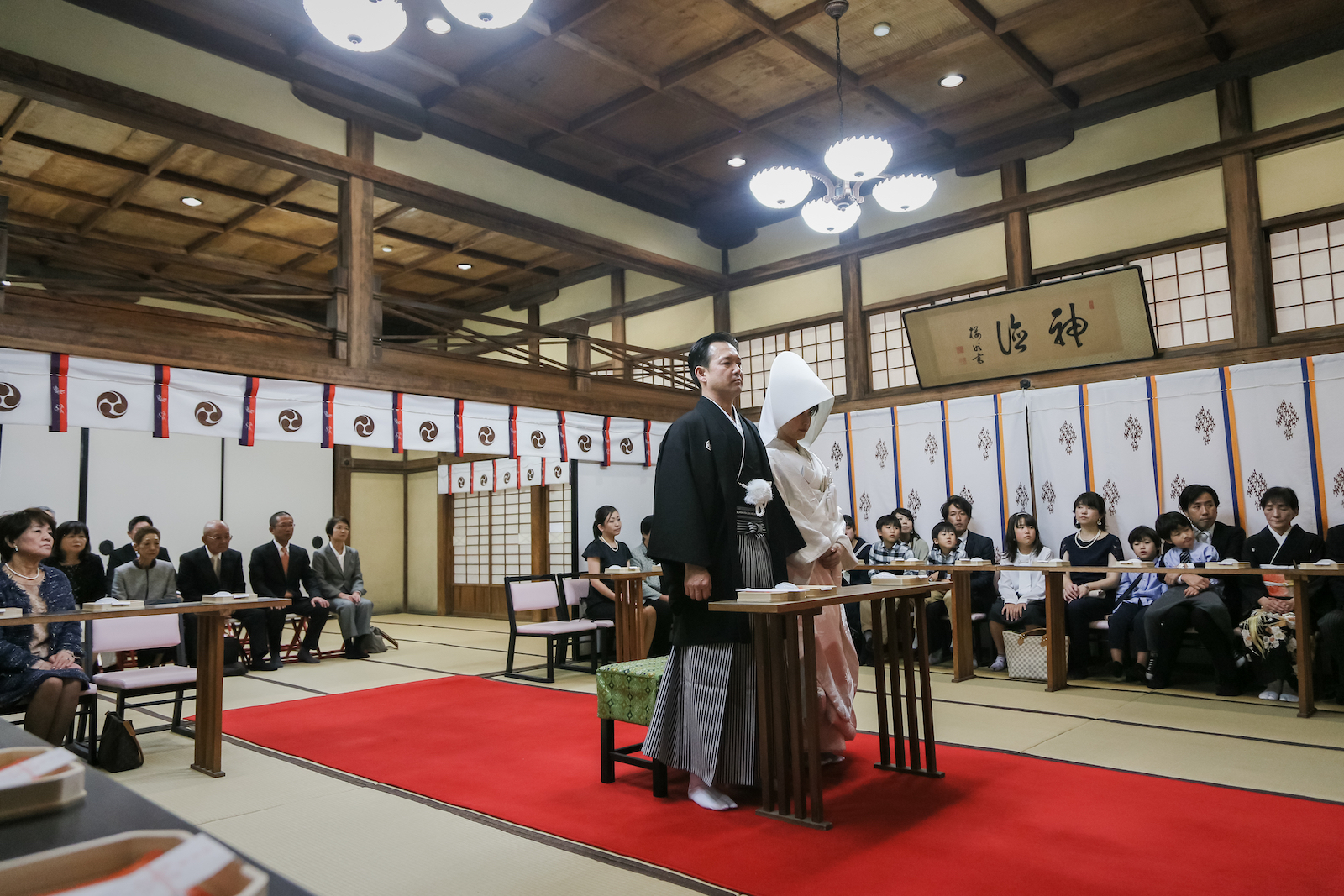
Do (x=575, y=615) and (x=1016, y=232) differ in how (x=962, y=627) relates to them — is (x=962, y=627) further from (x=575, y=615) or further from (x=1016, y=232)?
(x=1016, y=232)

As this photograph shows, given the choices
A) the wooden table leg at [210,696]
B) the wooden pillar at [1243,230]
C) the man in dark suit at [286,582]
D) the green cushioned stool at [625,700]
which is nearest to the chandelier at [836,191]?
the wooden pillar at [1243,230]

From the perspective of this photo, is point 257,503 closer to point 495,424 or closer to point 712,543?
point 495,424

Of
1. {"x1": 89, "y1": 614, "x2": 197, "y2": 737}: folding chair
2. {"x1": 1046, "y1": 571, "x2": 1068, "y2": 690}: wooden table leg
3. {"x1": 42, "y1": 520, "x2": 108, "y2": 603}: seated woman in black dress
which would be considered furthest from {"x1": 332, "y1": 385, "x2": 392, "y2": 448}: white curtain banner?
{"x1": 1046, "y1": 571, "x2": 1068, "y2": 690}: wooden table leg

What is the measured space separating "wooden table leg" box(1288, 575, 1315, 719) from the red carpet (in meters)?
0.90

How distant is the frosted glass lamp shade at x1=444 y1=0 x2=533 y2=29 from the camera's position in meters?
3.89

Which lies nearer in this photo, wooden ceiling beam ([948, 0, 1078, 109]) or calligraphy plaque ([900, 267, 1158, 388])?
wooden ceiling beam ([948, 0, 1078, 109])

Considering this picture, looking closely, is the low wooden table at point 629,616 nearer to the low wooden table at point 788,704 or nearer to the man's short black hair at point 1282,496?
the low wooden table at point 788,704

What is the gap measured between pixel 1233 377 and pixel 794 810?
198 inches

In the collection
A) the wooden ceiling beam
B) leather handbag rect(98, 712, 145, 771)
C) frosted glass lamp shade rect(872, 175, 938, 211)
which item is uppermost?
the wooden ceiling beam

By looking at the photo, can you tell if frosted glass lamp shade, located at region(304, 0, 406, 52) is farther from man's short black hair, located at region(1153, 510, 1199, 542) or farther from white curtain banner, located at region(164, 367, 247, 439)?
man's short black hair, located at region(1153, 510, 1199, 542)

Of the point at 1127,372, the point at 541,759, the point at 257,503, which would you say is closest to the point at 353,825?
the point at 541,759

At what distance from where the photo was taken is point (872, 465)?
25.0 ft

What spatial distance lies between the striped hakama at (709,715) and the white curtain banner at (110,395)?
3872 mm

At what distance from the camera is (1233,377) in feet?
19.0
